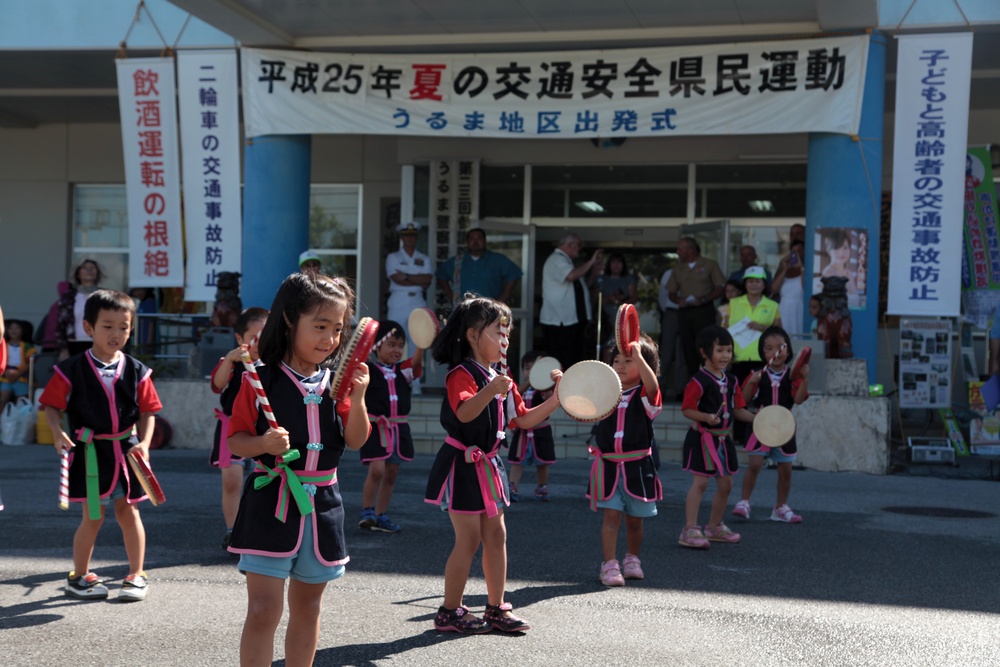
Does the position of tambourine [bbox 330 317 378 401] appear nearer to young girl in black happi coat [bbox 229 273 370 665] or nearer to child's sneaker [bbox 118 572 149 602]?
young girl in black happi coat [bbox 229 273 370 665]

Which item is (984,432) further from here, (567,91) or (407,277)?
(407,277)

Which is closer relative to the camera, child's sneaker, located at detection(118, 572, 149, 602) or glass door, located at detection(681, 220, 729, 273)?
child's sneaker, located at detection(118, 572, 149, 602)

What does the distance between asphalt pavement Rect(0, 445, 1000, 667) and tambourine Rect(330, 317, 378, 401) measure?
1507mm

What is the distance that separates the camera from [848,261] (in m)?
11.4

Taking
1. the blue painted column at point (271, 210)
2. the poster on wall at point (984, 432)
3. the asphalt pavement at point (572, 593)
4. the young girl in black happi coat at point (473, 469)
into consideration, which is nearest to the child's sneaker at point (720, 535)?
the asphalt pavement at point (572, 593)

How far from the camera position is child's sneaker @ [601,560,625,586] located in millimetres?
5891

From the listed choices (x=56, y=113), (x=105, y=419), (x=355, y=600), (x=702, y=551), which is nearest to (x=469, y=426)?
(x=355, y=600)

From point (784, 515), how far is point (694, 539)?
139cm

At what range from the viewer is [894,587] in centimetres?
602

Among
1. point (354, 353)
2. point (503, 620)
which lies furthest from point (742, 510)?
point (354, 353)

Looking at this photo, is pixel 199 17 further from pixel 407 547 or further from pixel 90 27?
pixel 407 547

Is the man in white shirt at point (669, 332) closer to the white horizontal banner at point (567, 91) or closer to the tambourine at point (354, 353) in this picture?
the white horizontal banner at point (567, 91)

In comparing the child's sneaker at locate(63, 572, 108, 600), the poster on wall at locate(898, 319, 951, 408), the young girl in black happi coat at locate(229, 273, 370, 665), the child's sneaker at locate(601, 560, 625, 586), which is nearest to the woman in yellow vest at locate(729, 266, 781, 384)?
the poster on wall at locate(898, 319, 951, 408)

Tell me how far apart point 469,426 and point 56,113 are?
45.2 feet
